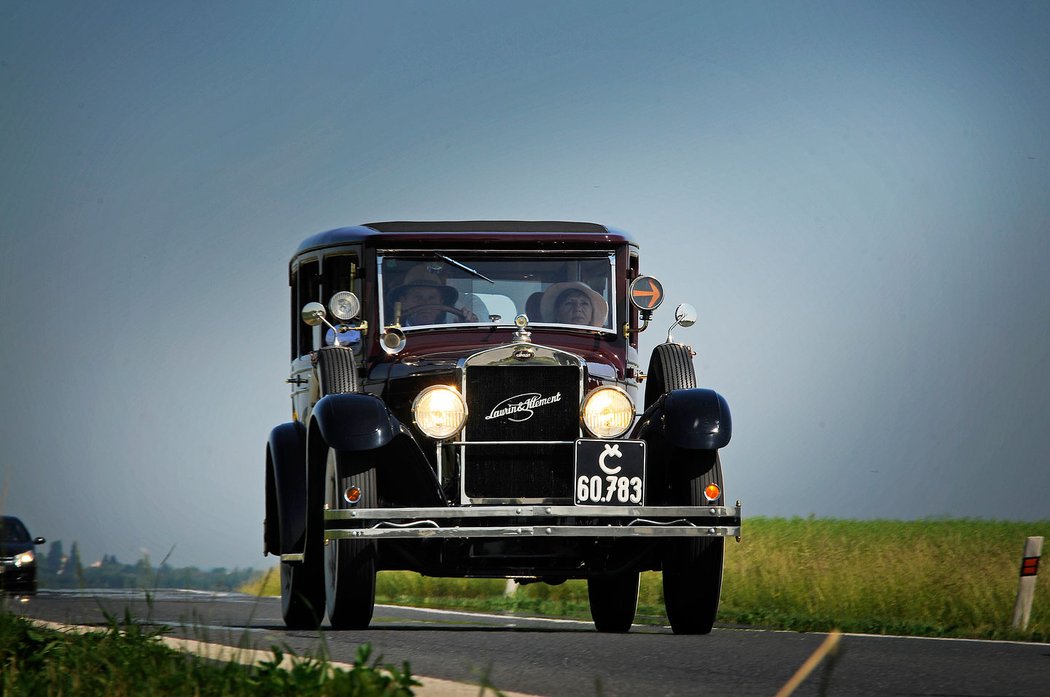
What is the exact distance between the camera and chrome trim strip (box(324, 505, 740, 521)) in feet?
28.8

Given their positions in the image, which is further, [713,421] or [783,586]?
[783,586]

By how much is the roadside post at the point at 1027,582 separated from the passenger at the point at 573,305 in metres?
4.32

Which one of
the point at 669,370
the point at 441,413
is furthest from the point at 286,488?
A: the point at 669,370

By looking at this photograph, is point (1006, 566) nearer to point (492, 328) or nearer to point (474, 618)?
point (474, 618)

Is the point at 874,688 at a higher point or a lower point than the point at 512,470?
lower

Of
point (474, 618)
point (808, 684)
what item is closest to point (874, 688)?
point (808, 684)

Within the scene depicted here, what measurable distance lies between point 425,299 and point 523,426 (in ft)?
5.15

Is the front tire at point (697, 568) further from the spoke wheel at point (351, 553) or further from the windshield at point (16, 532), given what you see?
the windshield at point (16, 532)

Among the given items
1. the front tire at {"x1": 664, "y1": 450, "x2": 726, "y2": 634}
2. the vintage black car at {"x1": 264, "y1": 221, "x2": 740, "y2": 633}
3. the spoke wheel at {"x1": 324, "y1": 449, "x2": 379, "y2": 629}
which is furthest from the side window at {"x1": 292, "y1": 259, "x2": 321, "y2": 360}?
the front tire at {"x1": 664, "y1": 450, "x2": 726, "y2": 634}

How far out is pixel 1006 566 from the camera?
1773cm

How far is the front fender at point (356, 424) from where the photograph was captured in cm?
897

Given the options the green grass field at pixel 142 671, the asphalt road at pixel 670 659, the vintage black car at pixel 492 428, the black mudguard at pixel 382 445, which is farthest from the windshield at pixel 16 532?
the green grass field at pixel 142 671

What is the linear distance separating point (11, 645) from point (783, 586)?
38.6ft

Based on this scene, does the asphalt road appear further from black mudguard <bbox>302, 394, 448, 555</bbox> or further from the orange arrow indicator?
the orange arrow indicator
